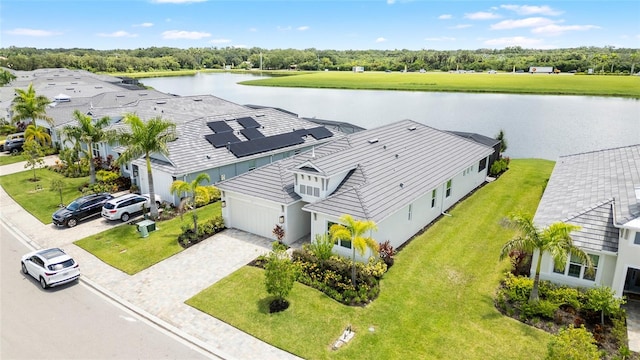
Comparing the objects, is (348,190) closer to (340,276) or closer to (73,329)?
(340,276)

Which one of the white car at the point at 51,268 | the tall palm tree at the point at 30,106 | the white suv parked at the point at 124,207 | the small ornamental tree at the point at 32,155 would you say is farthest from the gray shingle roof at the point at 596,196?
the tall palm tree at the point at 30,106

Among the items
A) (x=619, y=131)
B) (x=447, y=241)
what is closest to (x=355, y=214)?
(x=447, y=241)

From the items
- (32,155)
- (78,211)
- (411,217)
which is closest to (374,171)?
(411,217)

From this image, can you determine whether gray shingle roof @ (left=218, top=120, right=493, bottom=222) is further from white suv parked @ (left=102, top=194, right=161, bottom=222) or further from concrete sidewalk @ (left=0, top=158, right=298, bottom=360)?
white suv parked @ (left=102, top=194, right=161, bottom=222)

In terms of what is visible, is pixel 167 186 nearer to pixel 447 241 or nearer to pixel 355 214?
pixel 355 214

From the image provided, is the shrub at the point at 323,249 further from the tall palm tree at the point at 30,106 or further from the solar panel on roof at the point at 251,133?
the tall palm tree at the point at 30,106
